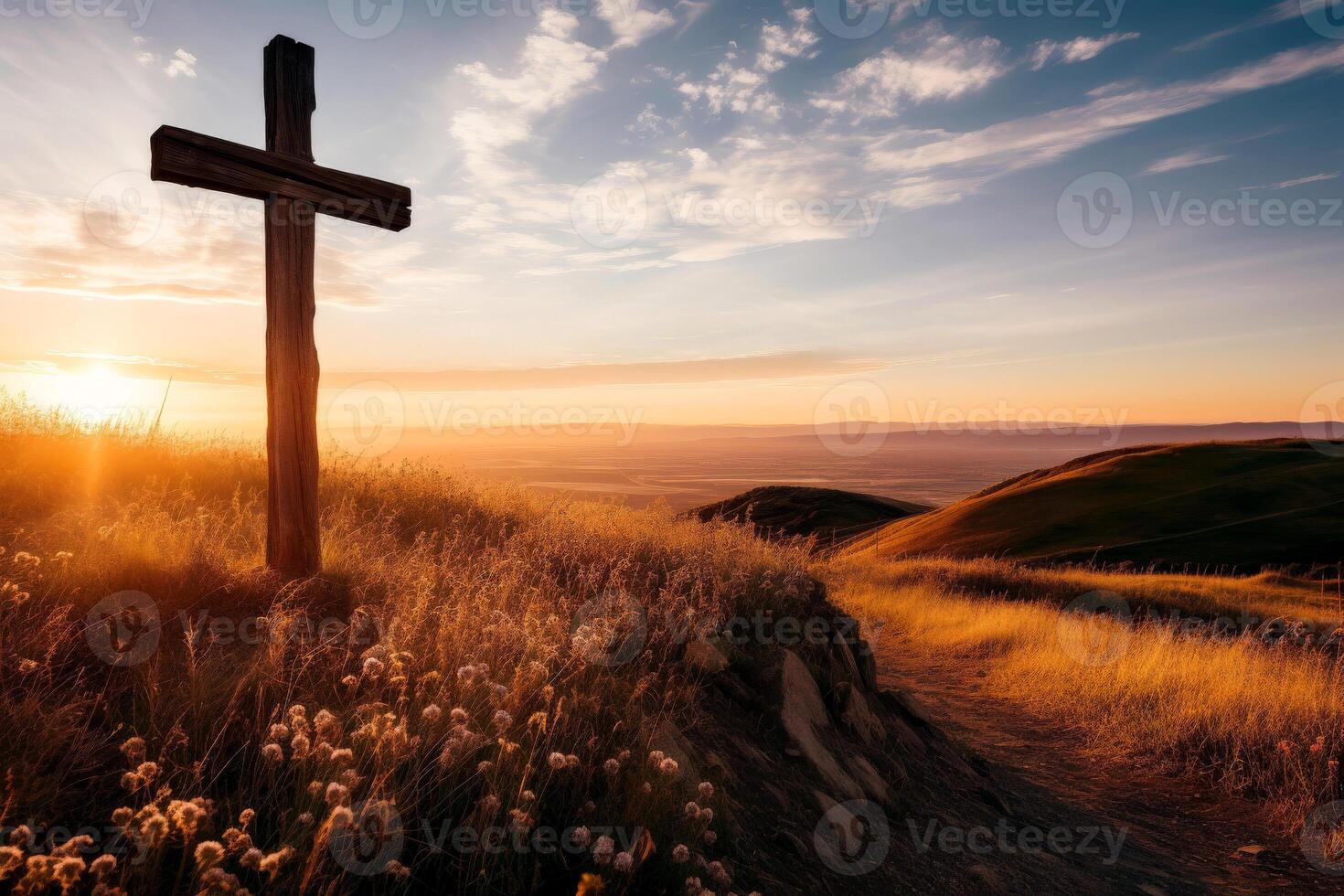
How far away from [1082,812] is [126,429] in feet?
41.4

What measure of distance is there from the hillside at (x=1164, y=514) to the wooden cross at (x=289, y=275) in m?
28.1

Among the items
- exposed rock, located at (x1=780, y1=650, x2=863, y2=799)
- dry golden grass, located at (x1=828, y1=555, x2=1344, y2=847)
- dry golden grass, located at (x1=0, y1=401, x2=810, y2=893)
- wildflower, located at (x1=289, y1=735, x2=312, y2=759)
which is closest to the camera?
dry golden grass, located at (x1=0, y1=401, x2=810, y2=893)

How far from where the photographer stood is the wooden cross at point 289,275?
523 centimetres

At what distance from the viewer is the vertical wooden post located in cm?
526

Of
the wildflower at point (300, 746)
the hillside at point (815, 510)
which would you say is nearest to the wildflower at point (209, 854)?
the wildflower at point (300, 746)

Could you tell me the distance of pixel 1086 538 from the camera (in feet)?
97.1

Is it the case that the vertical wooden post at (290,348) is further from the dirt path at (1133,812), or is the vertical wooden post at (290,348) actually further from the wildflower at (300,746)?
the dirt path at (1133,812)

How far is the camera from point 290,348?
5.30 meters

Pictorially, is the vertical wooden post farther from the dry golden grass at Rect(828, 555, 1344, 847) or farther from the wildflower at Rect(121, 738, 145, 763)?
the dry golden grass at Rect(828, 555, 1344, 847)

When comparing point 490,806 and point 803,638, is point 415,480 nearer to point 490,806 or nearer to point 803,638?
point 803,638

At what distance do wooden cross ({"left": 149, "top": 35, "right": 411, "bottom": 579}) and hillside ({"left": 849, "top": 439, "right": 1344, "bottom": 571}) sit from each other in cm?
2807

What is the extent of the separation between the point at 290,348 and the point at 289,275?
1.88 feet

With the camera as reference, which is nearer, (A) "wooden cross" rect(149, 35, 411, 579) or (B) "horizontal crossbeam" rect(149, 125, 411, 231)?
(B) "horizontal crossbeam" rect(149, 125, 411, 231)

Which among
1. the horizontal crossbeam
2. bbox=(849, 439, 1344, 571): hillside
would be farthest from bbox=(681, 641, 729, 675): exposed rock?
bbox=(849, 439, 1344, 571): hillside
